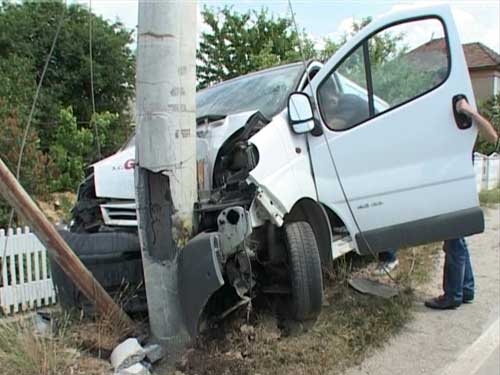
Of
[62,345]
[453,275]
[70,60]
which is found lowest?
[62,345]

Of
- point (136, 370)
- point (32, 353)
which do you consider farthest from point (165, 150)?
point (32, 353)

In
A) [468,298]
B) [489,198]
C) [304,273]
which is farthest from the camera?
[489,198]

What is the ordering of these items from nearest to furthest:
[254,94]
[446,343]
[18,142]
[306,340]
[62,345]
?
[62,345]
[306,340]
[446,343]
[254,94]
[18,142]

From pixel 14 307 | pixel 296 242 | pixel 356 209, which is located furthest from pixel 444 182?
pixel 14 307

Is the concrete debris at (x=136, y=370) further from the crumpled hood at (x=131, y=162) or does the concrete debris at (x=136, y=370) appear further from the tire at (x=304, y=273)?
the crumpled hood at (x=131, y=162)

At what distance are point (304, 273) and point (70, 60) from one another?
12897mm

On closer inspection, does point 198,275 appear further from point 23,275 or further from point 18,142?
point 18,142

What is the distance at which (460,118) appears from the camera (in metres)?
4.09

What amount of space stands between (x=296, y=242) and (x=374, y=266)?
2.28 m

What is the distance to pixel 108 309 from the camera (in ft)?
12.1

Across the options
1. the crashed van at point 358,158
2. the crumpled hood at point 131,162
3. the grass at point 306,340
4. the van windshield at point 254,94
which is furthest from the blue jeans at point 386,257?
the crumpled hood at point 131,162

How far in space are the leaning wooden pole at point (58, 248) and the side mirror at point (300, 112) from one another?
1966 millimetres

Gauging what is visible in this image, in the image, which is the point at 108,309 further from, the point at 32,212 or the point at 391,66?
the point at 391,66

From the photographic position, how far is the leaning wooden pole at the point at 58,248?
3207mm
